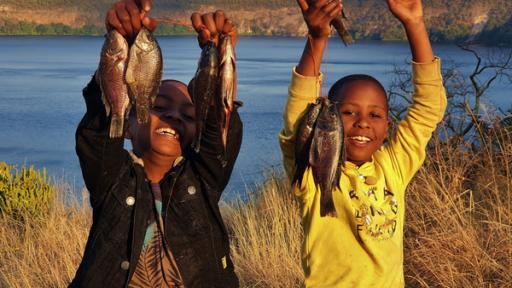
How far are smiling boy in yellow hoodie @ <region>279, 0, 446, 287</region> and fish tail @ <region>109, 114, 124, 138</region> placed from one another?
0.77 meters

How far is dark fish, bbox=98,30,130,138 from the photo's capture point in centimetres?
238

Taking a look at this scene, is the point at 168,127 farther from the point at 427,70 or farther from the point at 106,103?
the point at 427,70

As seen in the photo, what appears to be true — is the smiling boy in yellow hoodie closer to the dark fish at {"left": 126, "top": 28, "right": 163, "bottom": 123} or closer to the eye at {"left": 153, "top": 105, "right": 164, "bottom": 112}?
the eye at {"left": 153, "top": 105, "right": 164, "bottom": 112}

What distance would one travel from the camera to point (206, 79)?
2.51 metres

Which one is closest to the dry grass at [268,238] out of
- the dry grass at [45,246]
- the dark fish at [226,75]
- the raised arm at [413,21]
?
the dry grass at [45,246]

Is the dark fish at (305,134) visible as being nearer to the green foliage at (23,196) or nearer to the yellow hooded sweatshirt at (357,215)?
the yellow hooded sweatshirt at (357,215)

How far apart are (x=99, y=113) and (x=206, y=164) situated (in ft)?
1.73

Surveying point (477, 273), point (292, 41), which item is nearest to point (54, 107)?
point (477, 273)

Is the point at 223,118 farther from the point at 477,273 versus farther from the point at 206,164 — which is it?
the point at 477,273

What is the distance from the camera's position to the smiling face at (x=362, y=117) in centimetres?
319

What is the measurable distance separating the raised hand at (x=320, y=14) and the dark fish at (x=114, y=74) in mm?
761

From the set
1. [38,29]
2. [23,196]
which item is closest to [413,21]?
[23,196]

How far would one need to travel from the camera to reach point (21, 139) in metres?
21.3

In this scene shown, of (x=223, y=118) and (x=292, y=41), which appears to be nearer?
(x=223, y=118)
